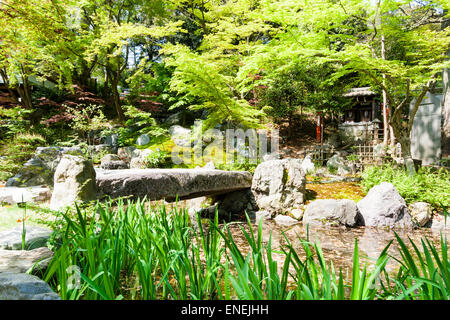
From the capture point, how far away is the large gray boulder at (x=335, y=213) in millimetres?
5422

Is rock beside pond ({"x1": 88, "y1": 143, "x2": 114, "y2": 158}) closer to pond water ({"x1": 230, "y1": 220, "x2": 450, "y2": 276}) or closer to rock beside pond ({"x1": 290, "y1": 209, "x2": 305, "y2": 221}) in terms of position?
pond water ({"x1": 230, "y1": 220, "x2": 450, "y2": 276})

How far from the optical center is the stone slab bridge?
3.41 meters

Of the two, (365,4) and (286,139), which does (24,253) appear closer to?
(365,4)

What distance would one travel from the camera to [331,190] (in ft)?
23.1

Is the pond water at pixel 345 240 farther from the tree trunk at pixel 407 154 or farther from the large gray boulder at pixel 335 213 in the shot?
the tree trunk at pixel 407 154

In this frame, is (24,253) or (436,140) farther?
(436,140)

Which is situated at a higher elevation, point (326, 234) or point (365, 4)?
point (365, 4)

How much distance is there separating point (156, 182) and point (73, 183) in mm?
1092

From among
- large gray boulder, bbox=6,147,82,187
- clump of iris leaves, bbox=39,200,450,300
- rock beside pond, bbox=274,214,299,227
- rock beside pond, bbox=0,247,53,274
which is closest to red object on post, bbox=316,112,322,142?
rock beside pond, bbox=274,214,299,227

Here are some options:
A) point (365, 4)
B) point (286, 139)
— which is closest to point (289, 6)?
point (365, 4)

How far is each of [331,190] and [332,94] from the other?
8.54 m

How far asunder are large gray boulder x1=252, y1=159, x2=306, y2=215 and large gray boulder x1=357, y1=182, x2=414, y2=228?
1.49 m

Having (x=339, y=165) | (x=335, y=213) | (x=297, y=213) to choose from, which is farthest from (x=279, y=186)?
(x=339, y=165)

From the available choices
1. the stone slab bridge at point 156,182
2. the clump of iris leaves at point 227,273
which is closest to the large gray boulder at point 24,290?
the clump of iris leaves at point 227,273
